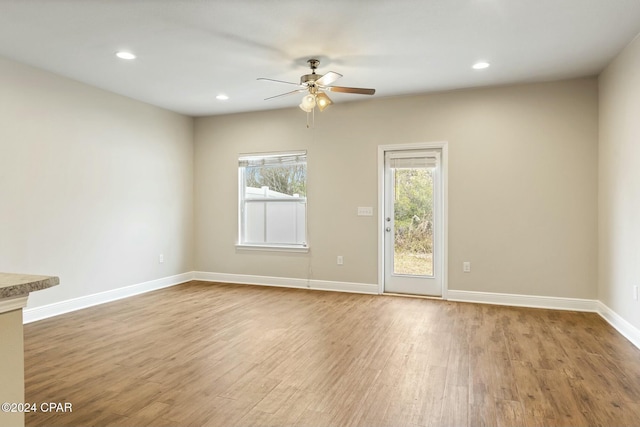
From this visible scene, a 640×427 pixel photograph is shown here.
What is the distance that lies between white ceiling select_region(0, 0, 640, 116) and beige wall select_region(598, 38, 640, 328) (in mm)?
268

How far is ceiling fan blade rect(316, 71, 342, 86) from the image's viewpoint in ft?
11.6

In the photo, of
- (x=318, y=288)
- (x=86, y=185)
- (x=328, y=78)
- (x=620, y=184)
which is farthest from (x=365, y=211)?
(x=86, y=185)

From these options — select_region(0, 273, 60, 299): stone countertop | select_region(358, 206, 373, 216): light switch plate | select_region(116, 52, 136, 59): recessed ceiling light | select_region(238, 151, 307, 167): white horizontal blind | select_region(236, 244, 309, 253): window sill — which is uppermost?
select_region(116, 52, 136, 59): recessed ceiling light

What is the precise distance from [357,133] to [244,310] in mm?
2852

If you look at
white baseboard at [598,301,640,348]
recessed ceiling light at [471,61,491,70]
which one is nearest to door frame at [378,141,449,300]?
recessed ceiling light at [471,61,491,70]

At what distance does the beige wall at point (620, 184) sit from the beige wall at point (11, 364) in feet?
14.1

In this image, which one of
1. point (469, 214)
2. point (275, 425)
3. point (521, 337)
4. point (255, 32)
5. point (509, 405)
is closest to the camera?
point (275, 425)

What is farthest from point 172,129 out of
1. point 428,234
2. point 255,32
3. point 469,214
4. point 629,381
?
point 629,381

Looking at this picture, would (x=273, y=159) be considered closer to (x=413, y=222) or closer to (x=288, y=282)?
(x=288, y=282)

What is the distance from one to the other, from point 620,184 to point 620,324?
1354 mm

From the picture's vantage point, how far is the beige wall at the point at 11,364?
1.24 meters

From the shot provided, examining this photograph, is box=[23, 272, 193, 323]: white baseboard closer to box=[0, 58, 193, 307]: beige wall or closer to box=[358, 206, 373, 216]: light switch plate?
box=[0, 58, 193, 307]: beige wall

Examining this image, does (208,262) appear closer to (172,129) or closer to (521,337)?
(172,129)

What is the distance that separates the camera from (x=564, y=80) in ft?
15.0
